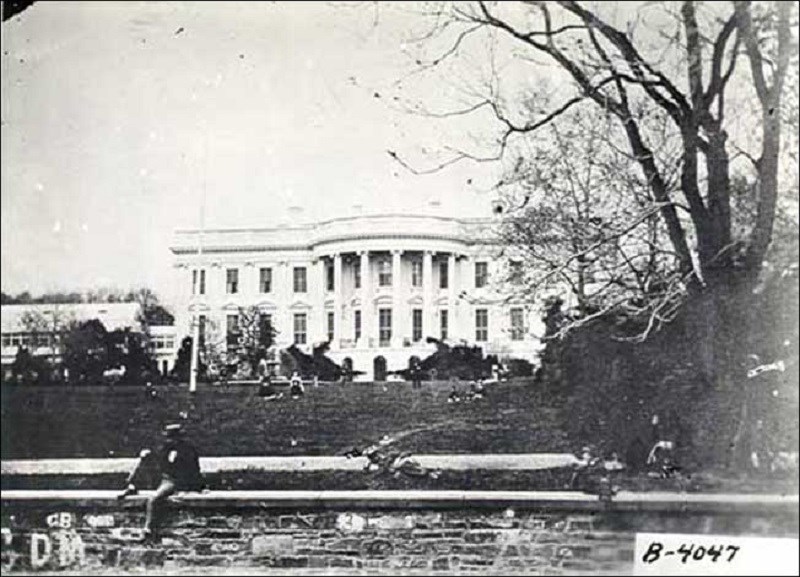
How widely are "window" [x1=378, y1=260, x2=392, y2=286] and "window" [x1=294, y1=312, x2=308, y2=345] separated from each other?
0.11 meters

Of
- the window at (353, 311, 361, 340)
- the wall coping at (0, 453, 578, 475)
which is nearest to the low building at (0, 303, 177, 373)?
the wall coping at (0, 453, 578, 475)

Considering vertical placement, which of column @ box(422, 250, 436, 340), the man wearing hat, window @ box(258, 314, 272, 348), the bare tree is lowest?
the man wearing hat

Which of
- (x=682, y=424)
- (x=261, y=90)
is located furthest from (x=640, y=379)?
(x=261, y=90)

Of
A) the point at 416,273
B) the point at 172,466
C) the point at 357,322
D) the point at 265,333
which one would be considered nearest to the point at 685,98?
the point at 416,273

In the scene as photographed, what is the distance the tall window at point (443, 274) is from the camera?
1420mm

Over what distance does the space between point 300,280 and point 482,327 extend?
25 cm

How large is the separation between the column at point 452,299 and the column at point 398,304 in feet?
0.19

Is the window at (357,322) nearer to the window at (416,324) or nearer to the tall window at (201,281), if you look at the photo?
the window at (416,324)

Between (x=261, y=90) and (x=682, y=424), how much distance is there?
2.32 feet

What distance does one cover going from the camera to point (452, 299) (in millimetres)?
1425

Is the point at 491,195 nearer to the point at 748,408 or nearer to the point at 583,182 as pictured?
the point at 583,182

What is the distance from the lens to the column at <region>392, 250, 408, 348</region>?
4.69 ft

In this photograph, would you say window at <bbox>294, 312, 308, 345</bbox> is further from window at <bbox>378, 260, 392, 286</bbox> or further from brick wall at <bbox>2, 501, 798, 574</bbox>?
brick wall at <bbox>2, 501, 798, 574</bbox>

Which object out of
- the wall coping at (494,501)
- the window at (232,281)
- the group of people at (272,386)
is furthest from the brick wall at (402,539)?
the window at (232,281)
